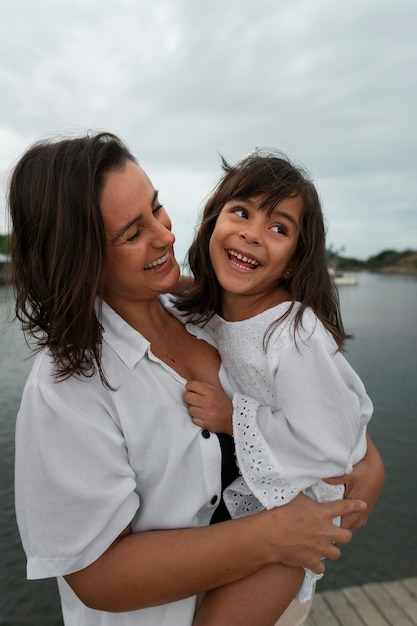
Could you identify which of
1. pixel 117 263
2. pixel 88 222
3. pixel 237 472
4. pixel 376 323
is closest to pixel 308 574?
pixel 237 472

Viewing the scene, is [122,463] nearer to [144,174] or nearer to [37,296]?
[37,296]

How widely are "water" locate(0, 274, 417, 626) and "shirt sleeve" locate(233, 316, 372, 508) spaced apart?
2.85 ft

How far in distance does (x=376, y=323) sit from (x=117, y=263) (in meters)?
13.7

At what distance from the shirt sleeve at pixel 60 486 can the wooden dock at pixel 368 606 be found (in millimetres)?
1965

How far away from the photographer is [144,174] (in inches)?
53.6

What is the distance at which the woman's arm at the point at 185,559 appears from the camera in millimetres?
1138

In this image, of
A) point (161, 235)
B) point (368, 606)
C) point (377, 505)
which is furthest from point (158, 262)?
point (377, 505)

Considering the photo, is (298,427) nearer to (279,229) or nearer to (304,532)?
(304,532)

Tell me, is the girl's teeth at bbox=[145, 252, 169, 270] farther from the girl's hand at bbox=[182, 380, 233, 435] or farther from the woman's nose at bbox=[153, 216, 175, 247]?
the girl's hand at bbox=[182, 380, 233, 435]

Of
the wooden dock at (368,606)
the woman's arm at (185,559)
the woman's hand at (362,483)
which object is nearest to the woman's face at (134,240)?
the woman's arm at (185,559)

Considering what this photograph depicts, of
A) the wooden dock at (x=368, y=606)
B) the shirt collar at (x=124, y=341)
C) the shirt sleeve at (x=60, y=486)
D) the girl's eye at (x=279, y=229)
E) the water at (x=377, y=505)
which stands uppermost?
the girl's eye at (x=279, y=229)

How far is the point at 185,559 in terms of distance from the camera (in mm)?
1154

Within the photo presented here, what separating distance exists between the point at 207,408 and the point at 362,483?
625 mm

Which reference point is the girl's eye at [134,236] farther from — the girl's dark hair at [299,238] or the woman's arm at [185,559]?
the woman's arm at [185,559]
